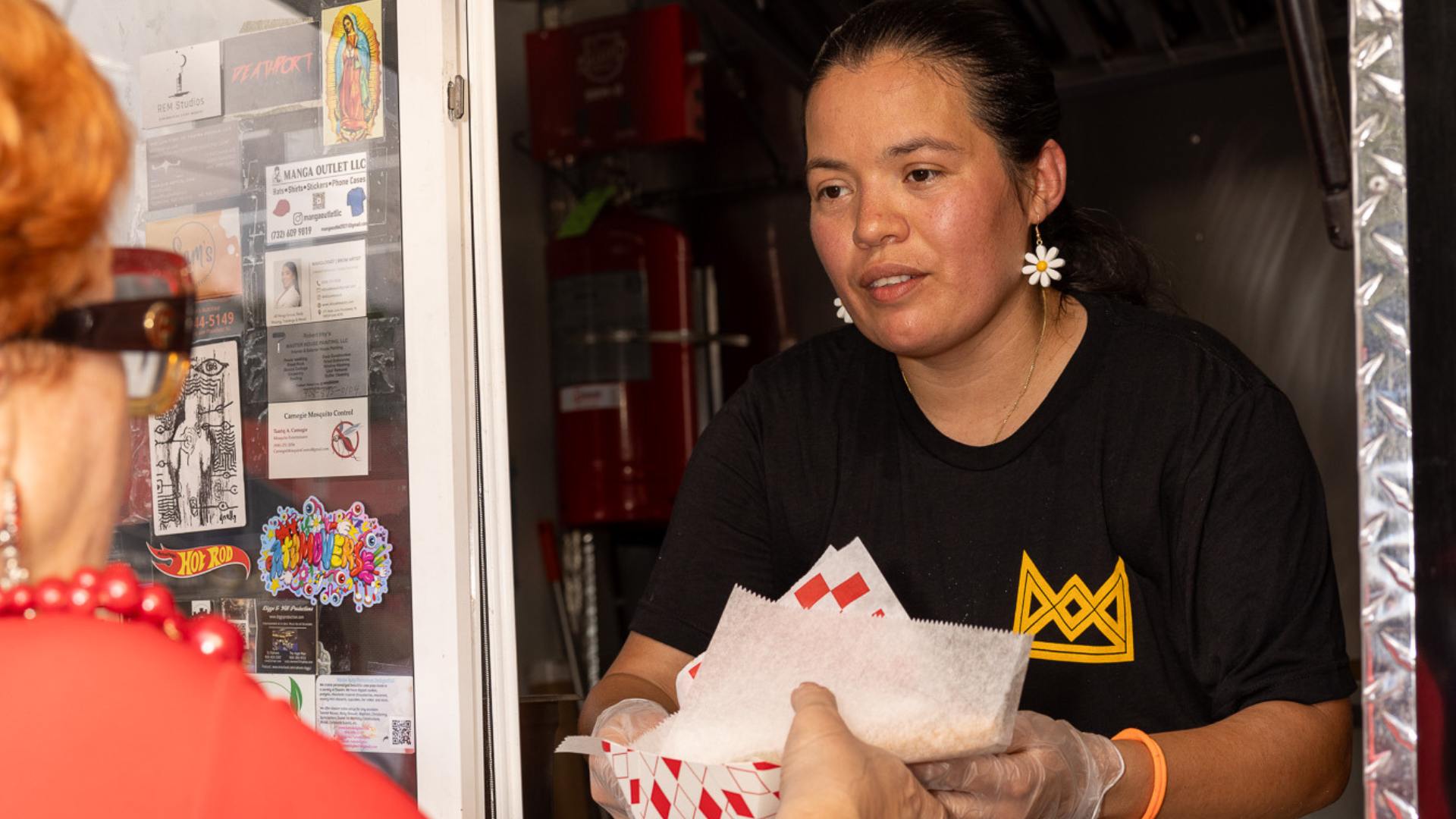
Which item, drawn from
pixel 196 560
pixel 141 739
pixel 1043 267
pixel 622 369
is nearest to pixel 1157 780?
pixel 1043 267

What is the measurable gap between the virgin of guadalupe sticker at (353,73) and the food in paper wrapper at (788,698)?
78 centimetres

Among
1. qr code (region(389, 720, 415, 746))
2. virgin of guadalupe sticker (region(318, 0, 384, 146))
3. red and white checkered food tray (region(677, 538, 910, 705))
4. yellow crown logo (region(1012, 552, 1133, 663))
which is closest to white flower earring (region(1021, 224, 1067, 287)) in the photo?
yellow crown logo (region(1012, 552, 1133, 663))

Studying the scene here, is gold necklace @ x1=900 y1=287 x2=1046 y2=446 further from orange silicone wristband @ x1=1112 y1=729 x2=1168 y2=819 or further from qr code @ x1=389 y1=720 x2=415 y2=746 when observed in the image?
qr code @ x1=389 y1=720 x2=415 y2=746

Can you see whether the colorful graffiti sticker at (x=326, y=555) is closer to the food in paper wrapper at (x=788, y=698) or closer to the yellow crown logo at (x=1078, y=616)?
the food in paper wrapper at (x=788, y=698)

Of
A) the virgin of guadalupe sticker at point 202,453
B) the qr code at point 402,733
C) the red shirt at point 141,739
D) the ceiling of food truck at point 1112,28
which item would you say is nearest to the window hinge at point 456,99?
the virgin of guadalupe sticker at point 202,453

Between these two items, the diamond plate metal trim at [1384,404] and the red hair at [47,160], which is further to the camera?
the diamond plate metal trim at [1384,404]

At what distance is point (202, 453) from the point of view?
154 centimetres

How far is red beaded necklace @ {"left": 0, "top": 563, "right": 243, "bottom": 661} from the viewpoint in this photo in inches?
26.5

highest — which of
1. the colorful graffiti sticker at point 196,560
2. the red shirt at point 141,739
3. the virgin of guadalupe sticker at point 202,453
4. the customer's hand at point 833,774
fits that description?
the virgin of guadalupe sticker at point 202,453

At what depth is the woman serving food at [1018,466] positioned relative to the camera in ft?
4.03

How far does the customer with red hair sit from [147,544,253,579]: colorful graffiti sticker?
2.61 ft

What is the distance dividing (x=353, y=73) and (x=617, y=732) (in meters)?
0.79

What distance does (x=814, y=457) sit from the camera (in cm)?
152

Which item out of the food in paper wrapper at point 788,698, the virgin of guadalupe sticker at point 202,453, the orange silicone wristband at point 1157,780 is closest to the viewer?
the food in paper wrapper at point 788,698
